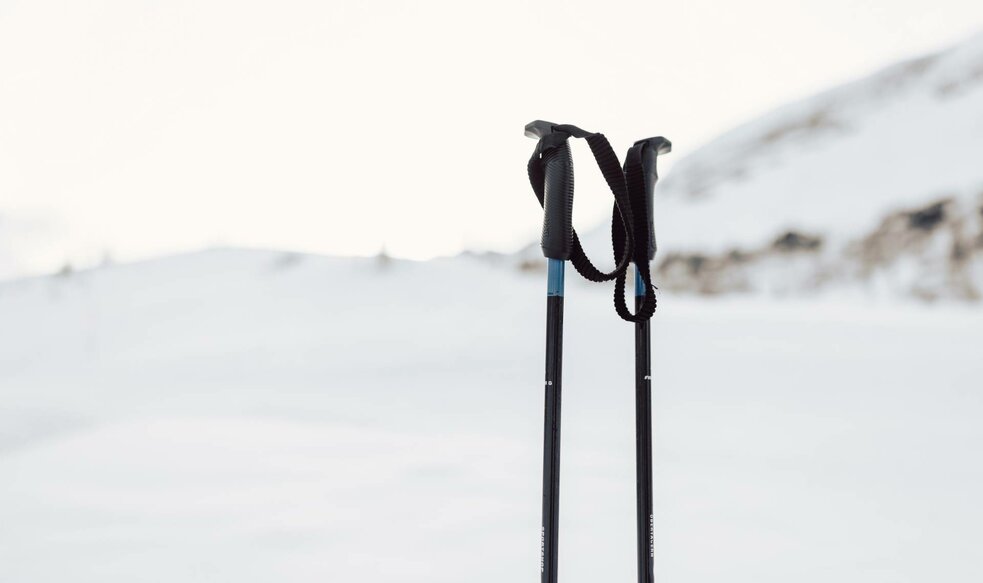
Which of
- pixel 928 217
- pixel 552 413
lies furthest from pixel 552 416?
pixel 928 217

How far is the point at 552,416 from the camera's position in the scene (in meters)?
1.23

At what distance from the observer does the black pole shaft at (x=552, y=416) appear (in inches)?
48.4

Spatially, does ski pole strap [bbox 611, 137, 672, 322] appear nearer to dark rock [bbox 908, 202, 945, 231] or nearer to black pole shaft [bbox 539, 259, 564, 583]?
black pole shaft [bbox 539, 259, 564, 583]

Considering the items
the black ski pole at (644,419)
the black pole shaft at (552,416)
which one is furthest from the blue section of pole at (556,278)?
the black ski pole at (644,419)

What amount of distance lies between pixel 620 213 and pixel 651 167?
13cm

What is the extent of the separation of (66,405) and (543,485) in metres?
2.65

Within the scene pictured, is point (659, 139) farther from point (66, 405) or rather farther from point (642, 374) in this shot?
point (66, 405)

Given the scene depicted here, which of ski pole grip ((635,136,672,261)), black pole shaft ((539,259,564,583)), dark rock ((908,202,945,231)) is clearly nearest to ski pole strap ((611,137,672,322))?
ski pole grip ((635,136,672,261))

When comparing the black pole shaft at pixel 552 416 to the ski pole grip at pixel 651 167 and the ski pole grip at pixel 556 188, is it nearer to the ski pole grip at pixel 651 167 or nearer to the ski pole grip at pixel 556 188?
the ski pole grip at pixel 556 188

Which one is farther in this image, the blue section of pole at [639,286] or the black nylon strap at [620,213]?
the blue section of pole at [639,286]

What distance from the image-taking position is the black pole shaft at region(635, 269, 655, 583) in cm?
129

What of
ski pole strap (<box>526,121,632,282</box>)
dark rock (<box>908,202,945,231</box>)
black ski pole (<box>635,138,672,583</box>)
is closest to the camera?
ski pole strap (<box>526,121,632,282</box>)

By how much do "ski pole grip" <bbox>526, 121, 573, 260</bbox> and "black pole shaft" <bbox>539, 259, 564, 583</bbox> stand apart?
36 millimetres

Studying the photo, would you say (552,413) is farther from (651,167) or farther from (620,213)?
(651,167)
